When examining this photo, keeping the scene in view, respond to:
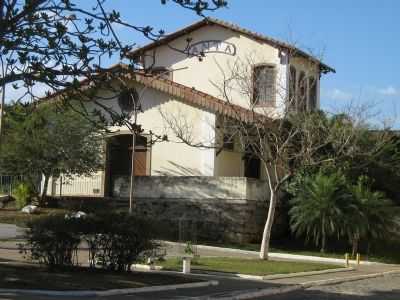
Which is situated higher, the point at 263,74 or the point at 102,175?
the point at 263,74

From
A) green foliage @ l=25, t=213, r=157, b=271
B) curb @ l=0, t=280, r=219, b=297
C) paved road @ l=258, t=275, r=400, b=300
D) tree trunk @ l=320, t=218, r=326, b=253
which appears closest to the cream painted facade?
tree trunk @ l=320, t=218, r=326, b=253

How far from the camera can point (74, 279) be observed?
13.2 m

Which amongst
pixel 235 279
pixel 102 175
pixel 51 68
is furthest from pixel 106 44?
pixel 102 175

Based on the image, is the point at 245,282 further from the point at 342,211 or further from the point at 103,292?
the point at 342,211

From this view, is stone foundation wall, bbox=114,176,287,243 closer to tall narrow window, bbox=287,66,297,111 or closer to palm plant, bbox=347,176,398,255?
tall narrow window, bbox=287,66,297,111

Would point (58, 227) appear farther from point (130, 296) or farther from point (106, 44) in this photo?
point (106, 44)

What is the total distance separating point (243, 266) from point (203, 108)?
1205 cm

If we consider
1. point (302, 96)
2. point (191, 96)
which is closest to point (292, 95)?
point (302, 96)

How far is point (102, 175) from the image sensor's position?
105 ft

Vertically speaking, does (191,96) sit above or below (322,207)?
above

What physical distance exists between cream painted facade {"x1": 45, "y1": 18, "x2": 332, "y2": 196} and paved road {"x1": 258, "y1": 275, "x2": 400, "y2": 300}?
10612 millimetres

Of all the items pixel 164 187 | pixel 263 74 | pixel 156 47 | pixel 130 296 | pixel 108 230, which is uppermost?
pixel 156 47

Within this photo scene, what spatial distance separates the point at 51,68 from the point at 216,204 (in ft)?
58.3

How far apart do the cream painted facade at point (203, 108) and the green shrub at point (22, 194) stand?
2.05 m
